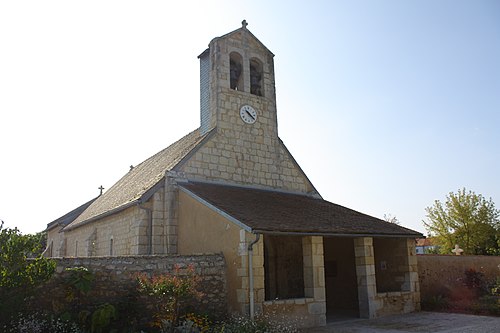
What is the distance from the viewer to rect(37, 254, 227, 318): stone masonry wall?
27.5 ft

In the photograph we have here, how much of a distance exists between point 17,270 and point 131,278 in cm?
233

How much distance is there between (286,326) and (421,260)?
732 cm

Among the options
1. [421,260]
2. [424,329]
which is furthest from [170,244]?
[421,260]

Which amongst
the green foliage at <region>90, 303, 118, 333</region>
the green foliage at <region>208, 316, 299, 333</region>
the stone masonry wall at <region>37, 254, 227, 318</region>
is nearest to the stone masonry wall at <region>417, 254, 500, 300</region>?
the green foliage at <region>208, 316, 299, 333</region>

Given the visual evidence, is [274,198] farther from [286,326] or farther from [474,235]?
[474,235]

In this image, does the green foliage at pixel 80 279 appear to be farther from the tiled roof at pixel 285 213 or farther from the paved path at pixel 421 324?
the paved path at pixel 421 324

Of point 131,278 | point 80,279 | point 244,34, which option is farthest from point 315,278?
point 244,34

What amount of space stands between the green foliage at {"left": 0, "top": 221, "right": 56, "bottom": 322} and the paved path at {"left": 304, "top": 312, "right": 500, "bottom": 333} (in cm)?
586

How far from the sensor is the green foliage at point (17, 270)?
7.33 meters

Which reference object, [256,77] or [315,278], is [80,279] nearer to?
[315,278]

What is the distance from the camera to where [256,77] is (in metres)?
16.6

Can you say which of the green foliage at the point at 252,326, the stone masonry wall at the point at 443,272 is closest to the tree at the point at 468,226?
the stone masonry wall at the point at 443,272

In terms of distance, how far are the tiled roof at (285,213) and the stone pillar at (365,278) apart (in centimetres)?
45

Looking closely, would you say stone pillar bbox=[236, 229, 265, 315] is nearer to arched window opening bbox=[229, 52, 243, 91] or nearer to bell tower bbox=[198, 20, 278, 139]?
bell tower bbox=[198, 20, 278, 139]
